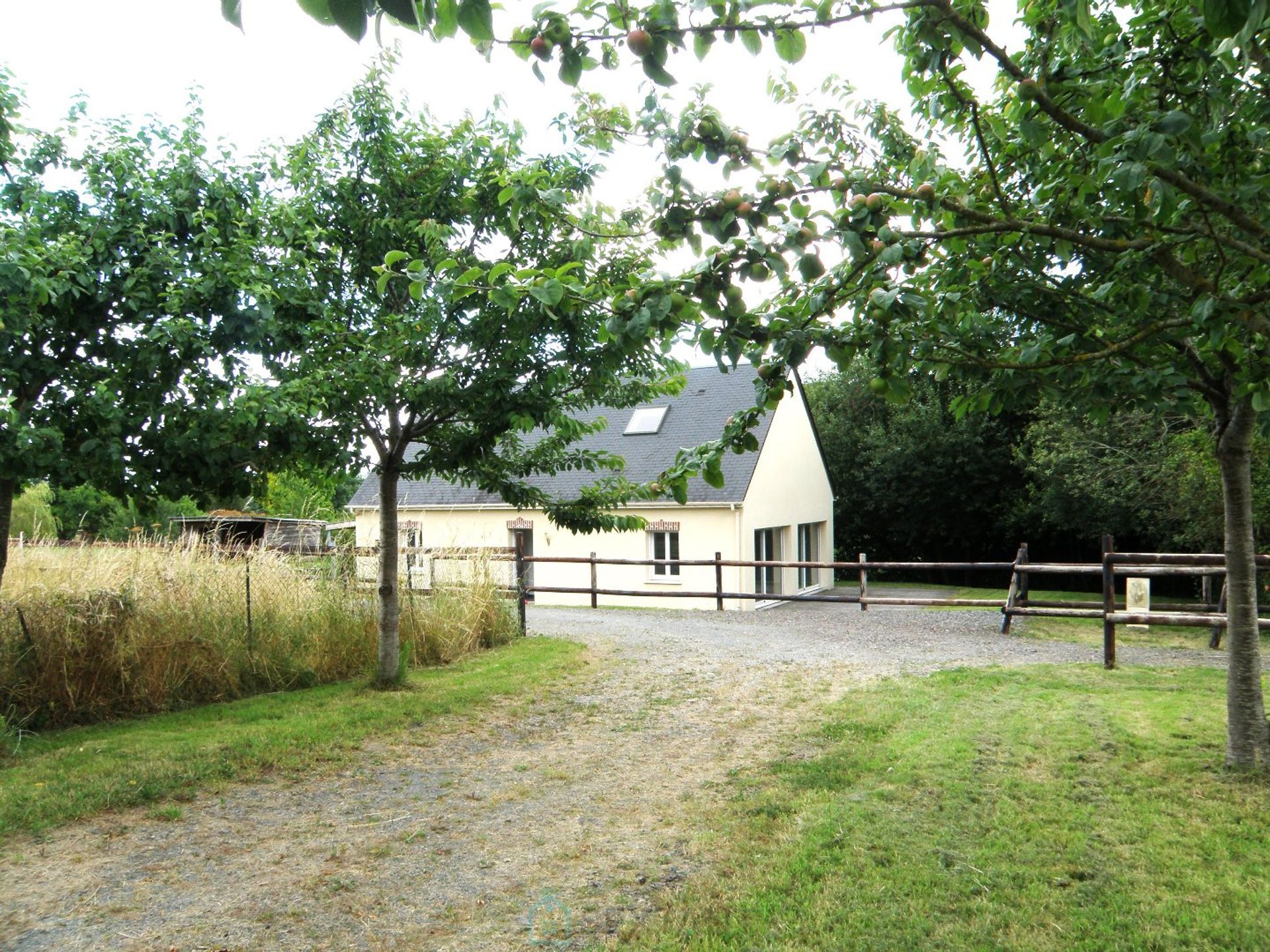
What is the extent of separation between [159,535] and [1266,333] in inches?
432

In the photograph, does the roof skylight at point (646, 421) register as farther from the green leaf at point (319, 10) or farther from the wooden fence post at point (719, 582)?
the green leaf at point (319, 10)

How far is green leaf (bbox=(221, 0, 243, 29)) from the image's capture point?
141 cm

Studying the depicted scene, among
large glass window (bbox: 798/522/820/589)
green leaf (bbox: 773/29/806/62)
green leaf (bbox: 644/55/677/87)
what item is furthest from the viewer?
large glass window (bbox: 798/522/820/589)

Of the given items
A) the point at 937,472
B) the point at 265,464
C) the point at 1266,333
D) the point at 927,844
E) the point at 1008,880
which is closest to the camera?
the point at 1266,333

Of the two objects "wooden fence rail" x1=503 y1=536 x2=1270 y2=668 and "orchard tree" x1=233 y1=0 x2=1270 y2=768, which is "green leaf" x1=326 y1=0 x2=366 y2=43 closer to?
"orchard tree" x1=233 y1=0 x2=1270 y2=768

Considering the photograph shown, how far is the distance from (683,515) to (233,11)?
19.8m

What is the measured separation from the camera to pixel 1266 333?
364 centimetres

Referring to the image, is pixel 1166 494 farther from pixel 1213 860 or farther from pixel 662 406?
pixel 1213 860

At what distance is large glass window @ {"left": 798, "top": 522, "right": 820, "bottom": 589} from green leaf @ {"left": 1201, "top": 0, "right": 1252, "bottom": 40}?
71.9ft

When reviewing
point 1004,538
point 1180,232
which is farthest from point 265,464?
point 1004,538

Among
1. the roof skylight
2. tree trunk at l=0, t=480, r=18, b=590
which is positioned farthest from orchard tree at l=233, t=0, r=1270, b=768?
the roof skylight

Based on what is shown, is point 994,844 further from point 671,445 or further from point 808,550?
point 808,550

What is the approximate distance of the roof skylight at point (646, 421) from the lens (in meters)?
23.4

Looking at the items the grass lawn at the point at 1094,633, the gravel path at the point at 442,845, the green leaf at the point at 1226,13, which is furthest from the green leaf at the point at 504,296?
the grass lawn at the point at 1094,633
